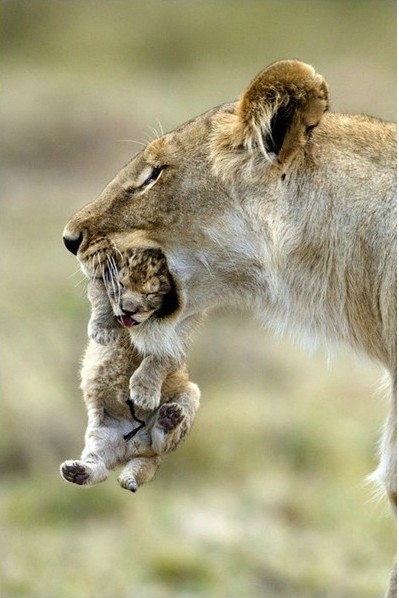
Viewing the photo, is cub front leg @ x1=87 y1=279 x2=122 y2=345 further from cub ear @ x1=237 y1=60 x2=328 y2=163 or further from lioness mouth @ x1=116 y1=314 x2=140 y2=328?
cub ear @ x1=237 y1=60 x2=328 y2=163

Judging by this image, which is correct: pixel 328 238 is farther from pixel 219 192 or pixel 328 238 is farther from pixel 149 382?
pixel 149 382

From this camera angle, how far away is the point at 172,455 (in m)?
9.86

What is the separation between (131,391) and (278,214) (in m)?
0.62

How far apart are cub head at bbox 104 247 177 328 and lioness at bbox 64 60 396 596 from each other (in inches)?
1.6

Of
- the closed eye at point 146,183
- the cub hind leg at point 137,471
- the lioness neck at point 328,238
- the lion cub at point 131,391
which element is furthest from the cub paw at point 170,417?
the closed eye at point 146,183

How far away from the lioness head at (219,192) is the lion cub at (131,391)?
0.07m

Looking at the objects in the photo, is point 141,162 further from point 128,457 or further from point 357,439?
point 357,439

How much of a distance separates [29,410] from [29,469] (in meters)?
0.48

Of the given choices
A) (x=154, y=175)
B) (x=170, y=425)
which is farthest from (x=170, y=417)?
(x=154, y=175)

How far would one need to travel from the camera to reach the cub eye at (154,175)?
4.53 m

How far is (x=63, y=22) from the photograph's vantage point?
79.9 feet

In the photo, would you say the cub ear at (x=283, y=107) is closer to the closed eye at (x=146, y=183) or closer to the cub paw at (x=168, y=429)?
the closed eye at (x=146, y=183)

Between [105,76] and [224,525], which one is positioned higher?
[105,76]

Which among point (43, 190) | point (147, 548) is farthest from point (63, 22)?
point (147, 548)
